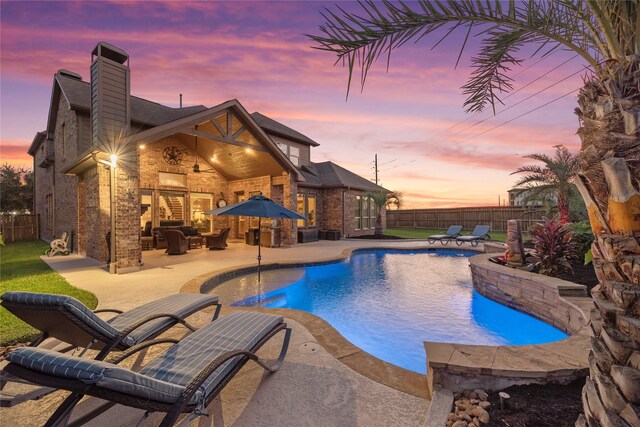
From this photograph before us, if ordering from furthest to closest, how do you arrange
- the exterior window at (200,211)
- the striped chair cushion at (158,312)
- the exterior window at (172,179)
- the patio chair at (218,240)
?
the exterior window at (200,211)
the exterior window at (172,179)
the patio chair at (218,240)
the striped chair cushion at (158,312)

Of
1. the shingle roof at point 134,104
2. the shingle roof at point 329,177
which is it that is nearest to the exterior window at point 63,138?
the shingle roof at point 134,104

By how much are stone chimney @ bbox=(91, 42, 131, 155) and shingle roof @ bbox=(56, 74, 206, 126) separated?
268cm

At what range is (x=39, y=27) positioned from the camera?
7.73 meters

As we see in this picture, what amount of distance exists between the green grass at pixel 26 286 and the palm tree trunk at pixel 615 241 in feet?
19.9

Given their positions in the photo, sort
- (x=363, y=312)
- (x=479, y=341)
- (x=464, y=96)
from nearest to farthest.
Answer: (x=464, y=96) → (x=479, y=341) → (x=363, y=312)

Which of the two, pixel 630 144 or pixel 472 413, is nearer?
pixel 630 144

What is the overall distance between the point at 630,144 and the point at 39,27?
40.7 feet

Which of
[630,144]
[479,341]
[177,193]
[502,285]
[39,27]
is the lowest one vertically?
[479,341]

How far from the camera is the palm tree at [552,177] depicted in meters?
10.2

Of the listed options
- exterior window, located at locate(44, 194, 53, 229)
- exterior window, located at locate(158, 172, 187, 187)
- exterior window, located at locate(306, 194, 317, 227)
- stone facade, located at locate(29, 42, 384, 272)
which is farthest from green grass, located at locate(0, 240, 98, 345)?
exterior window, located at locate(306, 194, 317, 227)

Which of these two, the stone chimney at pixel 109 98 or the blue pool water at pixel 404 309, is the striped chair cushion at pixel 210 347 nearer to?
the blue pool water at pixel 404 309

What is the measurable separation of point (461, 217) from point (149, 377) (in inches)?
1076

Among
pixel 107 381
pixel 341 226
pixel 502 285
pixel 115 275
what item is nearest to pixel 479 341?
pixel 502 285

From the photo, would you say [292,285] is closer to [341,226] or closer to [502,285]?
[502,285]
